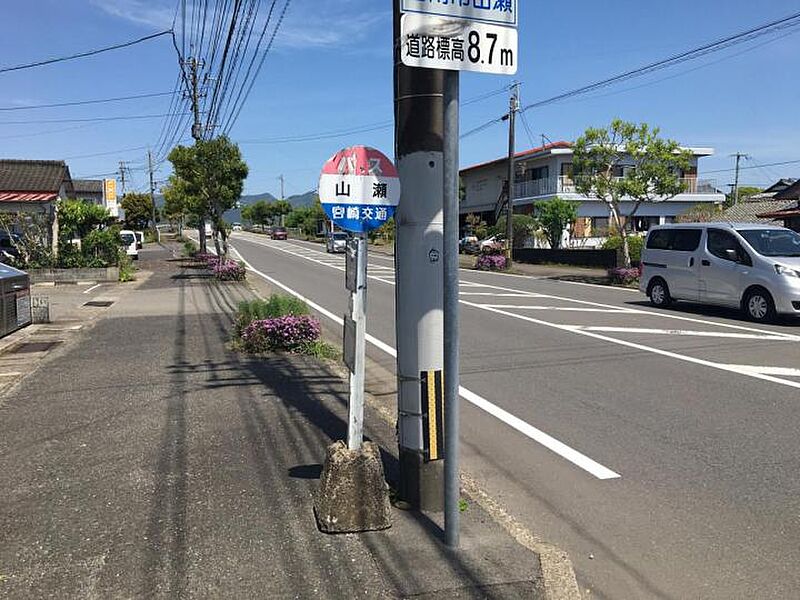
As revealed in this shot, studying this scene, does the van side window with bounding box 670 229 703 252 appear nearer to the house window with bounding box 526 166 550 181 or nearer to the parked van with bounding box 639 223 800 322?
the parked van with bounding box 639 223 800 322

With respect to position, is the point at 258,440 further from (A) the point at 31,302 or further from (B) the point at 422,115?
(A) the point at 31,302

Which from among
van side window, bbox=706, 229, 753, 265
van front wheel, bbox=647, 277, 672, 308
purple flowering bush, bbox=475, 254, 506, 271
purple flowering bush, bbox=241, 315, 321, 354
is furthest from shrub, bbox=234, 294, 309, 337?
purple flowering bush, bbox=475, 254, 506, 271

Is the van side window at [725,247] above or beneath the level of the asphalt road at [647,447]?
above

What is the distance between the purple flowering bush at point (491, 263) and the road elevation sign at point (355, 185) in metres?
27.0

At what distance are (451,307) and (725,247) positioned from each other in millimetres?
12079

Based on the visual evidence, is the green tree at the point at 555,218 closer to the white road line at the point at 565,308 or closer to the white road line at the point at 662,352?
the white road line at the point at 565,308

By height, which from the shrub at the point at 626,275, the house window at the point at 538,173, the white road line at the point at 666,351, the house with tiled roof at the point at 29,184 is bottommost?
the white road line at the point at 666,351

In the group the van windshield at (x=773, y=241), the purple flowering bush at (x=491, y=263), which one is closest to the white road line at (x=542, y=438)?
the van windshield at (x=773, y=241)

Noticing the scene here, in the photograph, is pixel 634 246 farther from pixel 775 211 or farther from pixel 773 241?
pixel 773 241

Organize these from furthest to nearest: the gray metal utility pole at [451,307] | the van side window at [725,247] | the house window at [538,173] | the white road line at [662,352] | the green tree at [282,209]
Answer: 1. the green tree at [282,209]
2. the house window at [538,173]
3. the van side window at [725,247]
4. the white road line at [662,352]
5. the gray metal utility pole at [451,307]

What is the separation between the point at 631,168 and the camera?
2302cm

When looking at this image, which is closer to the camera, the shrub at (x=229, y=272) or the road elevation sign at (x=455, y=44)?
the road elevation sign at (x=455, y=44)

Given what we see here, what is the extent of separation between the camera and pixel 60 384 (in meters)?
7.91

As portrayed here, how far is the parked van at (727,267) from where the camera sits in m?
12.6
